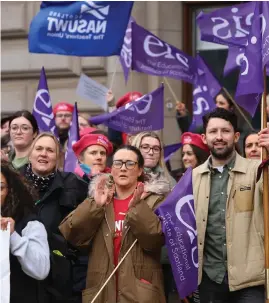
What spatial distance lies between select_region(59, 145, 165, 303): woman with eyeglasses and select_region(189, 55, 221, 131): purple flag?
2.82 meters

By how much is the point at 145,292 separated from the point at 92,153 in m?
1.71

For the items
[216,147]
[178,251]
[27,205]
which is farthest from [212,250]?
[27,205]

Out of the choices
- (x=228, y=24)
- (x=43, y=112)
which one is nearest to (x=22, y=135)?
(x=43, y=112)

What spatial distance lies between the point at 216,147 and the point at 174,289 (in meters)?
1.22

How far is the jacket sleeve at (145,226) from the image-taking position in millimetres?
7254

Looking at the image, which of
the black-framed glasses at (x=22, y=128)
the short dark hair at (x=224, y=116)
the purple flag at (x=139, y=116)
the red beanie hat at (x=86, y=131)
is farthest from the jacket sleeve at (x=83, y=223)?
the purple flag at (x=139, y=116)

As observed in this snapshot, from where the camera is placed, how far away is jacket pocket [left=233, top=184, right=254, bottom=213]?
289 inches

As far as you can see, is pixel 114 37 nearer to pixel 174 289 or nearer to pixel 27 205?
pixel 174 289

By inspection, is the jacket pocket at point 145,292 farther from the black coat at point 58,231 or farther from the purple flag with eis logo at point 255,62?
the purple flag with eis logo at point 255,62

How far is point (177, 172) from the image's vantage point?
957 centimetres

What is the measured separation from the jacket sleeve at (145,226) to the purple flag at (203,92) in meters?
2.93

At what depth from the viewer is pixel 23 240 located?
6492mm

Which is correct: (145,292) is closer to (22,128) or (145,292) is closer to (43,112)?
(22,128)

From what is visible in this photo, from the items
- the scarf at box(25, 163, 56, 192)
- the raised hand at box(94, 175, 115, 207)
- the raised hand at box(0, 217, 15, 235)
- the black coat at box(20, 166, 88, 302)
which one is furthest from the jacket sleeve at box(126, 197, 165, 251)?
the raised hand at box(0, 217, 15, 235)
